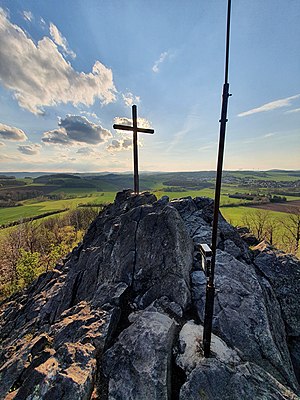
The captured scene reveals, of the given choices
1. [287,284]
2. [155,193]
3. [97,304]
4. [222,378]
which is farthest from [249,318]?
[155,193]

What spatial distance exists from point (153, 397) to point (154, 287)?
12.2 feet

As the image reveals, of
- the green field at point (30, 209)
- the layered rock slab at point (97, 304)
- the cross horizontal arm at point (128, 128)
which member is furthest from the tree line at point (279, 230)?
the green field at point (30, 209)

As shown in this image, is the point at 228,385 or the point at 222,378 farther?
the point at 222,378

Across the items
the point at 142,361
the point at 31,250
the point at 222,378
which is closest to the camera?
the point at 222,378

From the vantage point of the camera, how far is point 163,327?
21.3 feet

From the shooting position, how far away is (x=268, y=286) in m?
9.56

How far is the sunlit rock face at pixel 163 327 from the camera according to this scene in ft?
17.0

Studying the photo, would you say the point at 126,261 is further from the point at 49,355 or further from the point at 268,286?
the point at 268,286

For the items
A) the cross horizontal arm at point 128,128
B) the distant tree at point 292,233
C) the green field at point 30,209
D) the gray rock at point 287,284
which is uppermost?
the cross horizontal arm at point 128,128

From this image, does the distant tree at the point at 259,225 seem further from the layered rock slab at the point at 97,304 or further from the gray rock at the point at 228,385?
the gray rock at the point at 228,385

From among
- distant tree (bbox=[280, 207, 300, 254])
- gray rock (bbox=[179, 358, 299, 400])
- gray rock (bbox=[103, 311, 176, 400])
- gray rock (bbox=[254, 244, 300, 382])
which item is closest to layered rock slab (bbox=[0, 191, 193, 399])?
gray rock (bbox=[103, 311, 176, 400])

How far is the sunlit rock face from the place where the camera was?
519 centimetres

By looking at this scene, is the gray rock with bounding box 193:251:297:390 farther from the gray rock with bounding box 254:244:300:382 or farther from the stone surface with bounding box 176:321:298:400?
the stone surface with bounding box 176:321:298:400

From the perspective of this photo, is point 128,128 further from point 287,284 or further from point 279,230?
point 279,230
